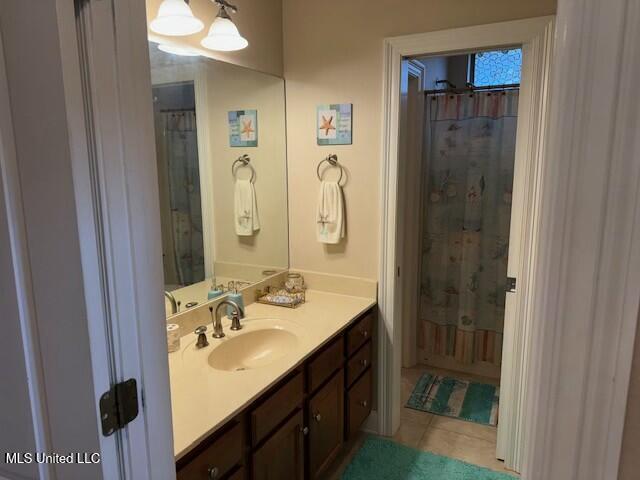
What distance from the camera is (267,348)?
2020mm

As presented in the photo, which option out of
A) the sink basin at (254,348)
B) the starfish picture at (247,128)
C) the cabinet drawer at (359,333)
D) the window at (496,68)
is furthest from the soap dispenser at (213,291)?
Answer: the window at (496,68)

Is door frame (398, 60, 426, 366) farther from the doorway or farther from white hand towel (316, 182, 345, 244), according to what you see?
white hand towel (316, 182, 345, 244)

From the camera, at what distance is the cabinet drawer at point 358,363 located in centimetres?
218

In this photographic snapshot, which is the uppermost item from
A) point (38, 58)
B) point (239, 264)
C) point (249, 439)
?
point (38, 58)

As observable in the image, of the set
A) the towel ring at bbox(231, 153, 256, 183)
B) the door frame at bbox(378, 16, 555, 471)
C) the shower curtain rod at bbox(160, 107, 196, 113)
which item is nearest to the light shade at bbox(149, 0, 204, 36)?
the shower curtain rod at bbox(160, 107, 196, 113)

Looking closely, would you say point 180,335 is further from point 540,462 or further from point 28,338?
point 540,462

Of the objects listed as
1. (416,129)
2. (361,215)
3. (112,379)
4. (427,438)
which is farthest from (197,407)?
(416,129)

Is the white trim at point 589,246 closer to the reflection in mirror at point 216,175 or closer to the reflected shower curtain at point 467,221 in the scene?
the reflection in mirror at point 216,175

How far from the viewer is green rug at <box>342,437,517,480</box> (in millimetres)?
2174

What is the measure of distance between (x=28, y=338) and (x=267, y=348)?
1.28 meters

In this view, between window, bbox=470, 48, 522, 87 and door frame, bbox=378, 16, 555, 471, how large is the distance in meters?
1.61

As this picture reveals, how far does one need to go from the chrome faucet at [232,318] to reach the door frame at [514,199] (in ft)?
2.59

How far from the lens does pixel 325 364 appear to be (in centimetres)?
191

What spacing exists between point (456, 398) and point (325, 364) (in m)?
1.44
